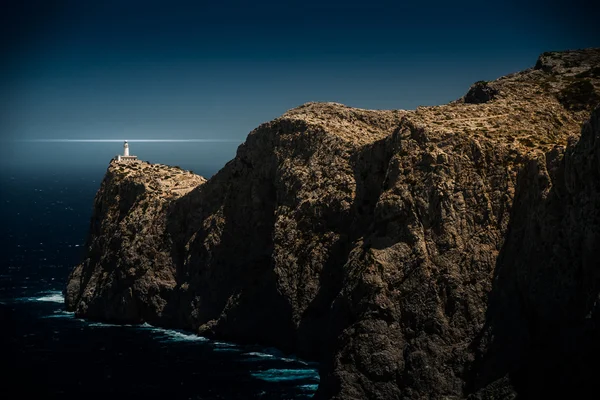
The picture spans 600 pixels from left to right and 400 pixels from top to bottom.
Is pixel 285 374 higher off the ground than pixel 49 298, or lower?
higher

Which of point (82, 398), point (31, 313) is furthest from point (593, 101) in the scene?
point (31, 313)

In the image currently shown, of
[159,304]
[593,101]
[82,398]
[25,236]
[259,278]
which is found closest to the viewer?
[82,398]

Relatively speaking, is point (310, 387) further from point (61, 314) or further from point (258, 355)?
point (61, 314)

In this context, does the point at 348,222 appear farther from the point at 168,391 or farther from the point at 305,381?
the point at 168,391

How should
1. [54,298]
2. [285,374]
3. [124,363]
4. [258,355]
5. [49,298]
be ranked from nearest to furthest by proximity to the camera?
[285,374] → [124,363] → [258,355] → [49,298] → [54,298]

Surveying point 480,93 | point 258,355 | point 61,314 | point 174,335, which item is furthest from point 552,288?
point 61,314
